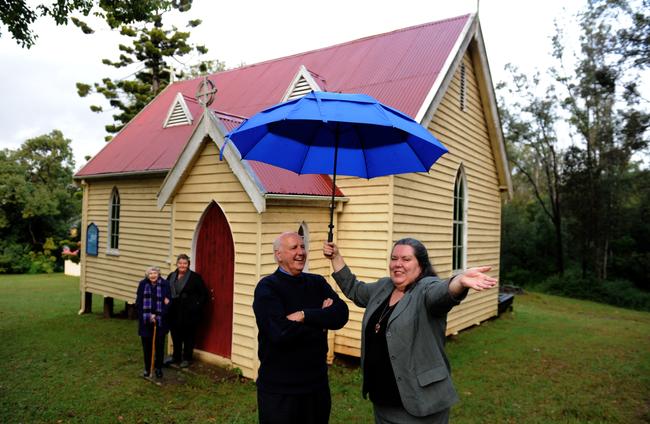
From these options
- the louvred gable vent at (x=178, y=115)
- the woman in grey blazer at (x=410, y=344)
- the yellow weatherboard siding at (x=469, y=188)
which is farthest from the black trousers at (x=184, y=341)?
the louvred gable vent at (x=178, y=115)

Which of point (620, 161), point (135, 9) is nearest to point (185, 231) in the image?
point (135, 9)

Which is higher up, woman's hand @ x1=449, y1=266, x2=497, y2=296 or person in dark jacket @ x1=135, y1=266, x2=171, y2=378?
woman's hand @ x1=449, y1=266, x2=497, y2=296

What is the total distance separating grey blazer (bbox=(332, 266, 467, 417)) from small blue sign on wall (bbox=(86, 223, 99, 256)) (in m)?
13.3

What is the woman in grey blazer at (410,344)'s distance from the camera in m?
2.95

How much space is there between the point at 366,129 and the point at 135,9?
225 inches

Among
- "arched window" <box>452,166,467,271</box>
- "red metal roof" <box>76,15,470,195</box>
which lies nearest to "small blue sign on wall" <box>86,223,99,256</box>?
"red metal roof" <box>76,15,470,195</box>

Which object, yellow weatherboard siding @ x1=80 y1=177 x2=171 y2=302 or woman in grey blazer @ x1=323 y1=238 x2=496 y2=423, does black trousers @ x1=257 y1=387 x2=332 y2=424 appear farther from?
yellow weatherboard siding @ x1=80 y1=177 x2=171 y2=302

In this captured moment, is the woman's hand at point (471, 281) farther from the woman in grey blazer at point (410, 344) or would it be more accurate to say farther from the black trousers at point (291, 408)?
the black trousers at point (291, 408)

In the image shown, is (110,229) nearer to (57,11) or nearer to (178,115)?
(178,115)

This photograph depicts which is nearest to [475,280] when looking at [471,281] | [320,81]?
[471,281]

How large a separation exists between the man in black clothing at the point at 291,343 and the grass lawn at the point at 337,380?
296cm

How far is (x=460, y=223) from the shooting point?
37.9 feet

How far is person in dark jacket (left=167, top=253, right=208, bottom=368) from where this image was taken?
26.3 ft

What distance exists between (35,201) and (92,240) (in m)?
20.8
